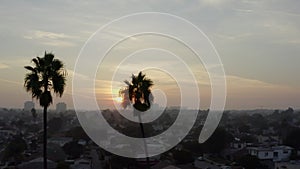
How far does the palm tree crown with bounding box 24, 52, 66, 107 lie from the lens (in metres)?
13.1

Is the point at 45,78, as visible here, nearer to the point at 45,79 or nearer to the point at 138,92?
the point at 45,79

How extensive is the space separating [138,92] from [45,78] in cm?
570

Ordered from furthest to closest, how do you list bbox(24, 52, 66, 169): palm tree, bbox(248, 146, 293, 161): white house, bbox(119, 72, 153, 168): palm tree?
bbox(248, 146, 293, 161): white house, bbox(119, 72, 153, 168): palm tree, bbox(24, 52, 66, 169): palm tree

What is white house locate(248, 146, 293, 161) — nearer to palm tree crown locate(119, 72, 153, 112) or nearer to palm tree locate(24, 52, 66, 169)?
palm tree crown locate(119, 72, 153, 112)

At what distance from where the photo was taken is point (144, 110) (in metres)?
18.0

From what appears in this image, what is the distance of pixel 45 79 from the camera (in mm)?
13305

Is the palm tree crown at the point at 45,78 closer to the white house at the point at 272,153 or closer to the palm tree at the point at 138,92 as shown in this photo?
the palm tree at the point at 138,92

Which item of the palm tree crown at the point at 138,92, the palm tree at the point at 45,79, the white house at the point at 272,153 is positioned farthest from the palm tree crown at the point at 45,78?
the white house at the point at 272,153

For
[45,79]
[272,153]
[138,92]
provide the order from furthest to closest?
[272,153] → [138,92] → [45,79]

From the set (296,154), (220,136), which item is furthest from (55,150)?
(296,154)

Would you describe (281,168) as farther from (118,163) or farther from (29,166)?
(29,166)

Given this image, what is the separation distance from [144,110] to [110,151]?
116 ft

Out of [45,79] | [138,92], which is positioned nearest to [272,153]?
[138,92]

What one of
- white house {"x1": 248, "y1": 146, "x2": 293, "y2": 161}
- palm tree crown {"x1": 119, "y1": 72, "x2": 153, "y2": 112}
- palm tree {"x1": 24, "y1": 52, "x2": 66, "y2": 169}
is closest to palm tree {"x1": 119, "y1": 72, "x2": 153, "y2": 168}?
palm tree crown {"x1": 119, "y1": 72, "x2": 153, "y2": 112}
